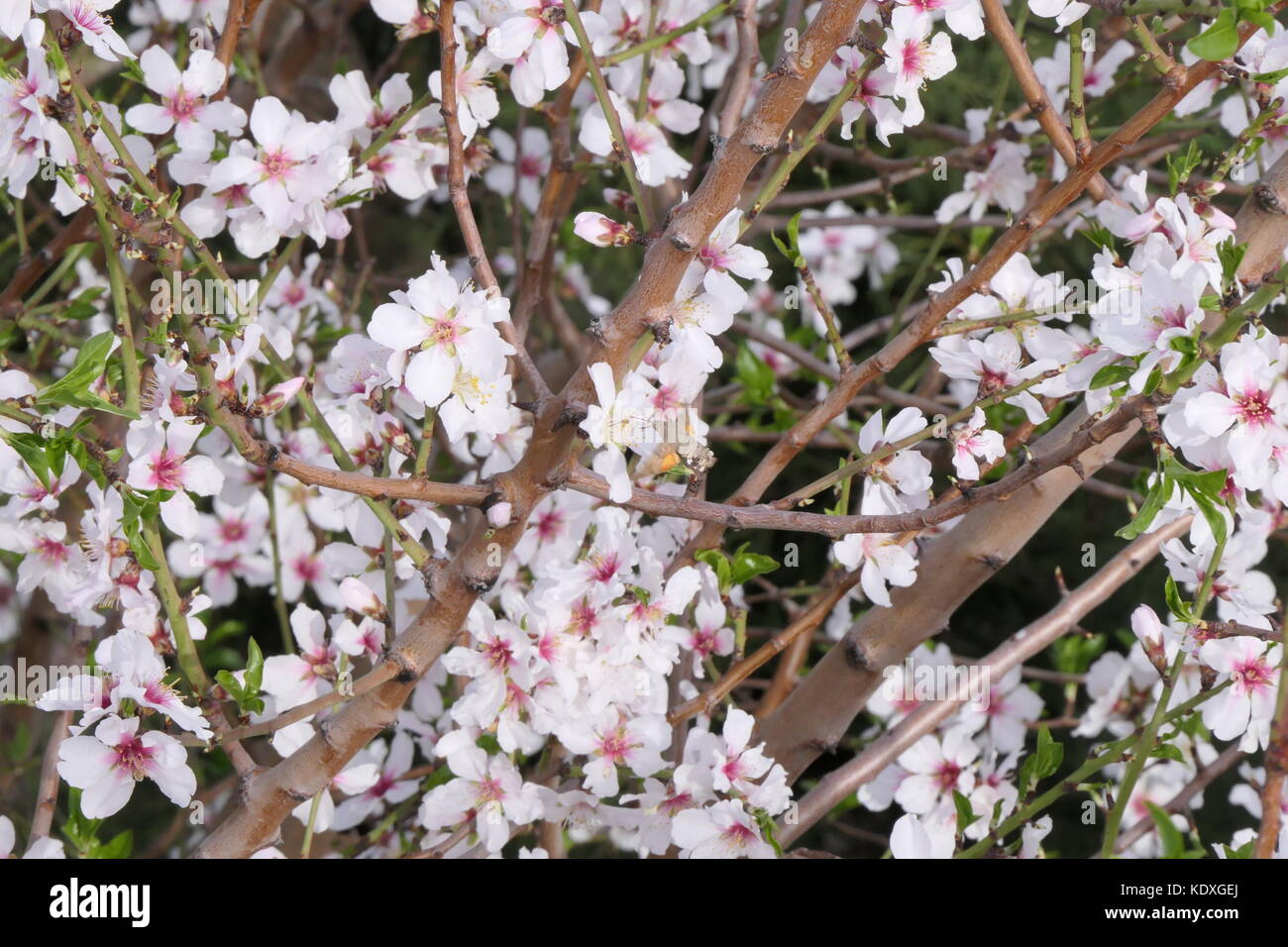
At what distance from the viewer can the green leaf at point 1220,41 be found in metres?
0.92

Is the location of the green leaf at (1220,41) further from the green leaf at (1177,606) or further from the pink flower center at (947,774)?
the pink flower center at (947,774)

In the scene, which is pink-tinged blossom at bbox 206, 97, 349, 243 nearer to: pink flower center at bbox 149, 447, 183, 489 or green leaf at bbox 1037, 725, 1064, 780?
pink flower center at bbox 149, 447, 183, 489

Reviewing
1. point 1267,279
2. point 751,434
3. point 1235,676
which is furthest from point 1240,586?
point 751,434

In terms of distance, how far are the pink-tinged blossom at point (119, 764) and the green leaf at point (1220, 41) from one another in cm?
105

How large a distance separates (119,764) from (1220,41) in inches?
45.4

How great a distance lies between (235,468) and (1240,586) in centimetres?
125

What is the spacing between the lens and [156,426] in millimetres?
1126

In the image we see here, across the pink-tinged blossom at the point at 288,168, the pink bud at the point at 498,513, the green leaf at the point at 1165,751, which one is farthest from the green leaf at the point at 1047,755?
the pink-tinged blossom at the point at 288,168

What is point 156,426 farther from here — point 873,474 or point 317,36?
point 317,36

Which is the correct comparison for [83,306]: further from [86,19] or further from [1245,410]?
[1245,410]

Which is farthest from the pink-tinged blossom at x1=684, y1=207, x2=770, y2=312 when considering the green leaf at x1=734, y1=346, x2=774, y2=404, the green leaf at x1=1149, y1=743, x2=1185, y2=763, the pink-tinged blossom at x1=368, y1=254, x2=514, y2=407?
the green leaf at x1=734, y1=346, x2=774, y2=404
